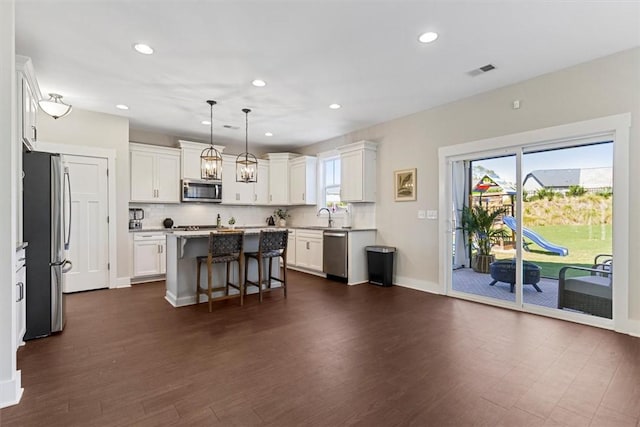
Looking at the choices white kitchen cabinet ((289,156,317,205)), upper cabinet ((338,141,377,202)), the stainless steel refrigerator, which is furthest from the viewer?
white kitchen cabinet ((289,156,317,205))

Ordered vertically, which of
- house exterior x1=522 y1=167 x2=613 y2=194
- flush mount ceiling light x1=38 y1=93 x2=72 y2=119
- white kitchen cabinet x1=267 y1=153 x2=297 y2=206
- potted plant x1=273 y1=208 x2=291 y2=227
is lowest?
potted plant x1=273 y1=208 x2=291 y2=227

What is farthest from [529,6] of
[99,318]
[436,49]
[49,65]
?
[99,318]

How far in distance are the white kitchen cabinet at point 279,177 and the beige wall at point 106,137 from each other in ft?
10.00

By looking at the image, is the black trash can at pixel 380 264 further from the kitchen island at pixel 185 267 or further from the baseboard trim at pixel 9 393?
the baseboard trim at pixel 9 393

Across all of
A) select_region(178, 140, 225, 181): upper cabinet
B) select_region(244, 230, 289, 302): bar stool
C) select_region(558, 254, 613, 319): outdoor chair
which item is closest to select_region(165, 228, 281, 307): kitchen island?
select_region(244, 230, 289, 302): bar stool

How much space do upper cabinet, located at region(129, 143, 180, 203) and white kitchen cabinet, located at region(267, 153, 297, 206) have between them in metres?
2.11

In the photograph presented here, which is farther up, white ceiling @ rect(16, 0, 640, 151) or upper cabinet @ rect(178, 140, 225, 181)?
white ceiling @ rect(16, 0, 640, 151)

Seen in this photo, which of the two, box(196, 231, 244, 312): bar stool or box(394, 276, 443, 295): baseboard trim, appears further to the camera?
box(394, 276, 443, 295): baseboard trim

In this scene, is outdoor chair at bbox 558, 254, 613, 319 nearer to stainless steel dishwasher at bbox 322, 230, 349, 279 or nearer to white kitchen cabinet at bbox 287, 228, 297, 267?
stainless steel dishwasher at bbox 322, 230, 349, 279

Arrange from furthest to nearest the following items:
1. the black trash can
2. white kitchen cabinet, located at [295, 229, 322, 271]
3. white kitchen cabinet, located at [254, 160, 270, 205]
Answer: white kitchen cabinet, located at [254, 160, 270, 205] < white kitchen cabinet, located at [295, 229, 322, 271] < the black trash can

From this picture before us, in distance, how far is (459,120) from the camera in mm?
4488

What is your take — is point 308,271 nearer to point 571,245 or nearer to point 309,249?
point 309,249

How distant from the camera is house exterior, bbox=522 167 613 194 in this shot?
3.41 meters

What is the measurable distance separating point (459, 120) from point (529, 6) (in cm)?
209
